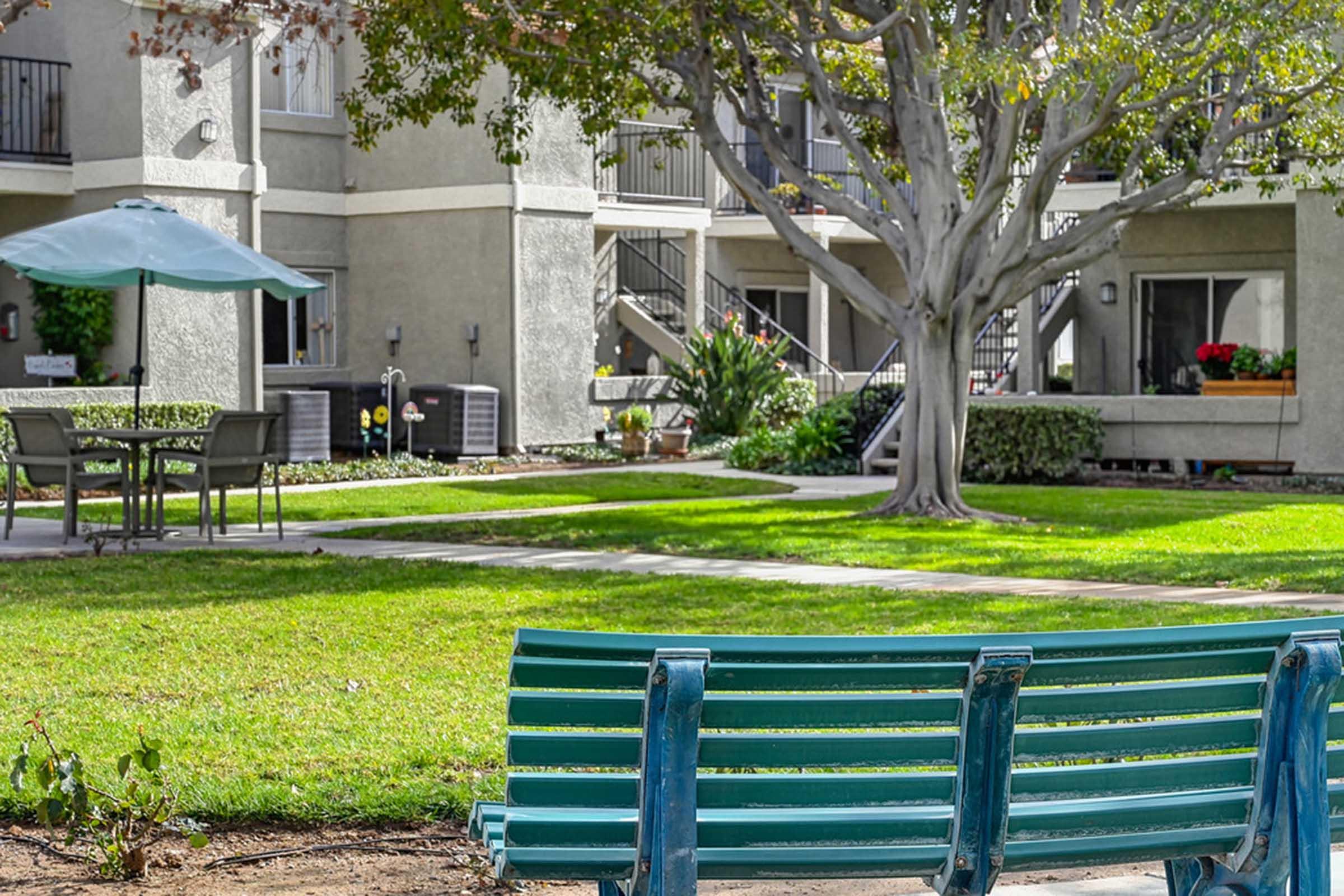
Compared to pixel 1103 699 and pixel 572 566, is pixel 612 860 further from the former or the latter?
pixel 572 566

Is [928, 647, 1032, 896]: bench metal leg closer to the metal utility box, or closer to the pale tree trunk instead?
the pale tree trunk

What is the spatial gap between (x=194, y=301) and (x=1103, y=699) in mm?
19389

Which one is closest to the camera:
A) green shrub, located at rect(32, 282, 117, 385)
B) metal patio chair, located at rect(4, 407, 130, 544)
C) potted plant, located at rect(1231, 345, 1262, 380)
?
metal patio chair, located at rect(4, 407, 130, 544)

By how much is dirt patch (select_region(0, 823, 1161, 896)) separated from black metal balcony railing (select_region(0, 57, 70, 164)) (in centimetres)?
1823

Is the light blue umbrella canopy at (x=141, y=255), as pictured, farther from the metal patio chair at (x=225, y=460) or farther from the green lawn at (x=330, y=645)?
the green lawn at (x=330, y=645)

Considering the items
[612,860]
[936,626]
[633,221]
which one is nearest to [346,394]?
[633,221]

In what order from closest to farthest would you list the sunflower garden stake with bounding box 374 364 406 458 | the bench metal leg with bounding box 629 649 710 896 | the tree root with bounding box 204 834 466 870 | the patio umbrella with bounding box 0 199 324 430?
the bench metal leg with bounding box 629 649 710 896 → the tree root with bounding box 204 834 466 870 → the patio umbrella with bounding box 0 199 324 430 → the sunflower garden stake with bounding box 374 364 406 458

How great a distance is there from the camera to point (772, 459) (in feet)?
73.7

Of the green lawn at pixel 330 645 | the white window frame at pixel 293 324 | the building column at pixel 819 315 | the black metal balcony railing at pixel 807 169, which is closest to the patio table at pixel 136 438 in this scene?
the green lawn at pixel 330 645

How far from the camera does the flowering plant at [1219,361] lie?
72.9ft

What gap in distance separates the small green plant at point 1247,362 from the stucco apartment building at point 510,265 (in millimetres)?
933

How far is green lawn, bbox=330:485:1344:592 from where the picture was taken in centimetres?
1212

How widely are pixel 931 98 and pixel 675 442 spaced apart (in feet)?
31.7

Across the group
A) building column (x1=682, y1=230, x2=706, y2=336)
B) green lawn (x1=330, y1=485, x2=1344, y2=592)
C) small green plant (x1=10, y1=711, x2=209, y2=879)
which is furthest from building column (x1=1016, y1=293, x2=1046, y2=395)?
small green plant (x1=10, y1=711, x2=209, y2=879)
